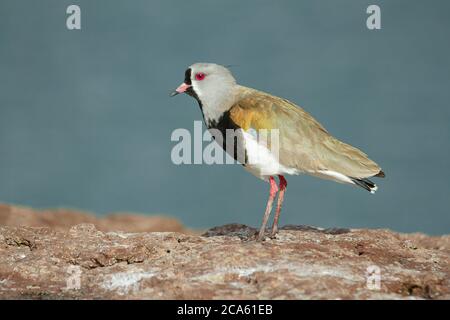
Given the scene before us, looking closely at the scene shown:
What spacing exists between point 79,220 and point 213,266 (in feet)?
28.8

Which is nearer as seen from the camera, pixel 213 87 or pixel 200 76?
pixel 213 87

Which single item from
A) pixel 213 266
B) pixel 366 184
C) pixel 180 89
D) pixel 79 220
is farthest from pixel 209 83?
pixel 79 220

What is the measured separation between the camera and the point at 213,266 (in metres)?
7.54

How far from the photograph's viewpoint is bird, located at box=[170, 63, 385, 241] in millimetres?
9109

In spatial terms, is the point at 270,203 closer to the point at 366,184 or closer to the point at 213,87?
the point at 366,184

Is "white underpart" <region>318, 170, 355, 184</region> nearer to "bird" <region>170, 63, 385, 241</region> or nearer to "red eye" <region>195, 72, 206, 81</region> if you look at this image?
"bird" <region>170, 63, 385, 241</region>

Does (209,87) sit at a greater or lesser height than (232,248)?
greater

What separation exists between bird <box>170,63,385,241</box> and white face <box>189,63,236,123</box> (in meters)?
0.01

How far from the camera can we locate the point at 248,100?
9.52 meters

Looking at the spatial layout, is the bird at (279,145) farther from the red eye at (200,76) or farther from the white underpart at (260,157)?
the red eye at (200,76)

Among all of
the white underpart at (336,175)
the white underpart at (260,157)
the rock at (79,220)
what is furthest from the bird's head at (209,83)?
the rock at (79,220)
